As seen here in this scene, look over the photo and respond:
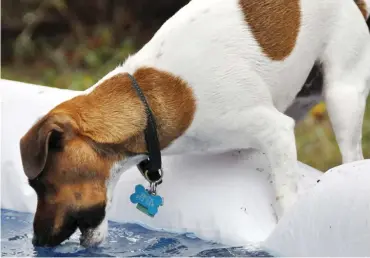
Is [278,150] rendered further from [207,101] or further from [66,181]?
[66,181]

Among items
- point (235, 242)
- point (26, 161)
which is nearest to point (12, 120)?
point (26, 161)

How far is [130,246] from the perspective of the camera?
3.64m

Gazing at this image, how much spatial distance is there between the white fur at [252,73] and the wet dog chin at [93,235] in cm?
16

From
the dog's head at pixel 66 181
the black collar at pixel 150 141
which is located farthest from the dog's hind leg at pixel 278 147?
the dog's head at pixel 66 181

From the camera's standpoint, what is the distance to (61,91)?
4445 millimetres

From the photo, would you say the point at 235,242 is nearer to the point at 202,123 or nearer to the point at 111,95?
the point at 202,123

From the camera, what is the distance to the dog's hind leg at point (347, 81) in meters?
3.98

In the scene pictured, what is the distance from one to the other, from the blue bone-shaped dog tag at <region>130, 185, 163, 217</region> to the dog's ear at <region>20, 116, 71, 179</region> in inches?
19.7

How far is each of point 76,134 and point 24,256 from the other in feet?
1.72

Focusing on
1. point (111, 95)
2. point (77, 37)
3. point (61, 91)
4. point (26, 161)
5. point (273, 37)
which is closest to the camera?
point (26, 161)

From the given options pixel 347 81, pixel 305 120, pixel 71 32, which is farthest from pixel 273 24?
pixel 71 32

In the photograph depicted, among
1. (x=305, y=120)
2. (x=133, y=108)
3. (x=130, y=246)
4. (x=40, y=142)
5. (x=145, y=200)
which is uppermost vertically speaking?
(x=305, y=120)

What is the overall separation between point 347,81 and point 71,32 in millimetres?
4563

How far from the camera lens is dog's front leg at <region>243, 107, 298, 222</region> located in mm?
3738
